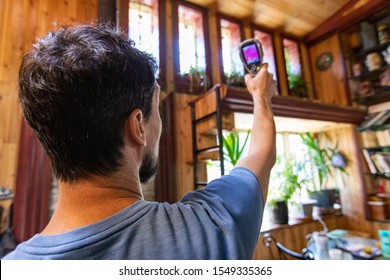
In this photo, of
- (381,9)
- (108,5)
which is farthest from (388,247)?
(381,9)

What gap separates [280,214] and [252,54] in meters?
1.43

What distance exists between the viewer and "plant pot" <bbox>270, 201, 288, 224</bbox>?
1.67 m

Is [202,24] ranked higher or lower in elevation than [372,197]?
higher

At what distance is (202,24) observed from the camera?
1.88 m

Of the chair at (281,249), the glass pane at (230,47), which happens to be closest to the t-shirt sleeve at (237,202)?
the chair at (281,249)

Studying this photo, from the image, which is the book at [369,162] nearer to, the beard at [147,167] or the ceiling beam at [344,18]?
the ceiling beam at [344,18]

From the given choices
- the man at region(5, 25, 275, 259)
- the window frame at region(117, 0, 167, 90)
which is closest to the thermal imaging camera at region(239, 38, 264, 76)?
the man at region(5, 25, 275, 259)

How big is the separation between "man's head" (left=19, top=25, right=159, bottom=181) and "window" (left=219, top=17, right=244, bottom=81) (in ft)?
5.38

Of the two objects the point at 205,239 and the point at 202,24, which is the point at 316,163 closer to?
the point at 202,24

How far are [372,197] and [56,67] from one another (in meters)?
2.48

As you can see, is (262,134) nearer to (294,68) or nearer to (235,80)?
(235,80)

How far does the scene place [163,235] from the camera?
25 cm

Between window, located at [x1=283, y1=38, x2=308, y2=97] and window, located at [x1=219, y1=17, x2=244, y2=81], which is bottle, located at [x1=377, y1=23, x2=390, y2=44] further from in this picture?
window, located at [x1=219, y1=17, x2=244, y2=81]

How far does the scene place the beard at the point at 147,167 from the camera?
330mm
